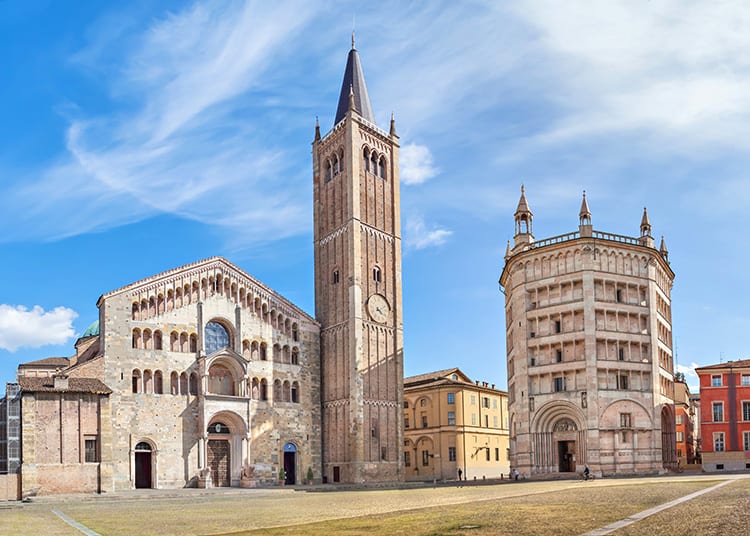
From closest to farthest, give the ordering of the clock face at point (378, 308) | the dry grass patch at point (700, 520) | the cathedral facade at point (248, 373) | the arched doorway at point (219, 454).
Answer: the dry grass patch at point (700, 520)
the cathedral facade at point (248, 373)
the arched doorway at point (219, 454)
the clock face at point (378, 308)

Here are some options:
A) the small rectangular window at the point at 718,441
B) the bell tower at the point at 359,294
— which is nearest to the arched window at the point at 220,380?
the bell tower at the point at 359,294

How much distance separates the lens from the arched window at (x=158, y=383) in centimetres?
5523

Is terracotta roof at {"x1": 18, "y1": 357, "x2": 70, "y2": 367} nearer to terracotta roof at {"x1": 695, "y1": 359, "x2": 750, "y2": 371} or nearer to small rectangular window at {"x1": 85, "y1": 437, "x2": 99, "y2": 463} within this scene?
small rectangular window at {"x1": 85, "y1": 437, "x2": 99, "y2": 463}

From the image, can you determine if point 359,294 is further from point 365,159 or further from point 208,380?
point 208,380

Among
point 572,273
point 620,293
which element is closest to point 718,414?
point 620,293

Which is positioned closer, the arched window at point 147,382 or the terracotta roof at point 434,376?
the arched window at point 147,382

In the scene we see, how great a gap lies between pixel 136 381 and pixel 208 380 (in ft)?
19.8

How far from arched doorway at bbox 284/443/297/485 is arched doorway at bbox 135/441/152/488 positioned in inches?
459

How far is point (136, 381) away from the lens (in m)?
54.5

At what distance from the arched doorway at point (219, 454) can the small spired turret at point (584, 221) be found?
110ft

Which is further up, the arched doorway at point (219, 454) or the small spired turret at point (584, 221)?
the small spired turret at point (584, 221)

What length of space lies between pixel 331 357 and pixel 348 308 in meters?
4.55

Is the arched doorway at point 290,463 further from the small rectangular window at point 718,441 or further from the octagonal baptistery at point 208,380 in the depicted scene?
the small rectangular window at point 718,441

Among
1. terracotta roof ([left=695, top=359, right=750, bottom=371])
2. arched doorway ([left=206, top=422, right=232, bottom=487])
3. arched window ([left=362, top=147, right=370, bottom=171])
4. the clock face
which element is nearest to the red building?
terracotta roof ([left=695, top=359, right=750, bottom=371])
